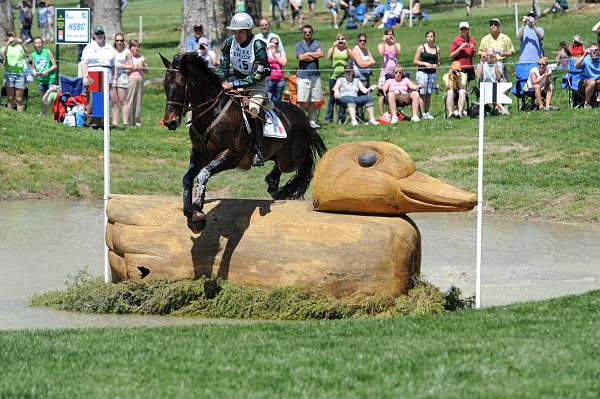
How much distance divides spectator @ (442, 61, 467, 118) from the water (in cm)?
655

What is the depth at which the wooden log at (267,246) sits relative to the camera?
11.1 metres

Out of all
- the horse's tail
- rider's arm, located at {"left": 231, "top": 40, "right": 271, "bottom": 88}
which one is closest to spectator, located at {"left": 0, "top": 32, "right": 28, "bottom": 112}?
the horse's tail

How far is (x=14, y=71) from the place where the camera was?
87.3ft

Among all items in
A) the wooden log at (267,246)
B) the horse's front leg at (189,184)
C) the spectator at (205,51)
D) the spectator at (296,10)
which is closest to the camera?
the wooden log at (267,246)

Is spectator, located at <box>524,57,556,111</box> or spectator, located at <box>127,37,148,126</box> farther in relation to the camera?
spectator, located at <box>127,37,148,126</box>

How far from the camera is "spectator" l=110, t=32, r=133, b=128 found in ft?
82.0

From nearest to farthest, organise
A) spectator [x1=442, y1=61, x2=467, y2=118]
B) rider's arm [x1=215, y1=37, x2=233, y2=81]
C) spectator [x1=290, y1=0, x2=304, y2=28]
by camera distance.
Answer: rider's arm [x1=215, y1=37, x2=233, y2=81] → spectator [x1=442, y1=61, x2=467, y2=118] → spectator [x1=290, y1=0, x2=304, y2=28]

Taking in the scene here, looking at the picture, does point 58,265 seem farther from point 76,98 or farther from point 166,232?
point 76,98

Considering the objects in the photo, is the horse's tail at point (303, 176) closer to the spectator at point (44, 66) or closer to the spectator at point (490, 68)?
the spectator at point (490, 68)

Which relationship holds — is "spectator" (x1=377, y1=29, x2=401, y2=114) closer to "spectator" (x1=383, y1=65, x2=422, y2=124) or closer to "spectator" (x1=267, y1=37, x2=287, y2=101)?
"spectator" (x1=383, y1=65, x2=422, y2=124)

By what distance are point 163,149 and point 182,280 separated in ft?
39.2

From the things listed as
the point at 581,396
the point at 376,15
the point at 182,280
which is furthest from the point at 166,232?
the point at 376,15

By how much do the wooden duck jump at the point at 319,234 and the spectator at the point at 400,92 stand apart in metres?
13.3

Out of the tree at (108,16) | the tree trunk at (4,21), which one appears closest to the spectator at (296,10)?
the tree at (108,16)
